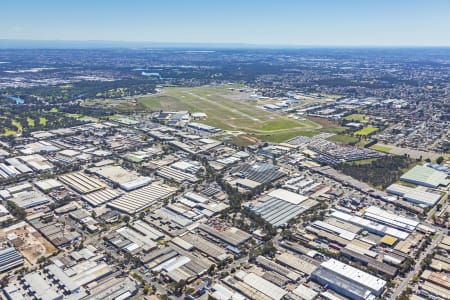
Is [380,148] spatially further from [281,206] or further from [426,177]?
[281,206]

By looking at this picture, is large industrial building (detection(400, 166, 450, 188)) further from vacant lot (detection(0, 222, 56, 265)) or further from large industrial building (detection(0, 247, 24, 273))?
large industrial building (detection(0, 247, 24, 273))

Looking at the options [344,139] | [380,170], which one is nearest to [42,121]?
[344,139]

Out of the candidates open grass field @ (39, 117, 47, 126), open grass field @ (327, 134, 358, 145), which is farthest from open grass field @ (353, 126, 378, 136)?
open grass field @ (39, 117, 47, 126)

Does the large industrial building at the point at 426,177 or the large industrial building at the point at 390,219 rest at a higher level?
the large industrial building at the point at 426,177

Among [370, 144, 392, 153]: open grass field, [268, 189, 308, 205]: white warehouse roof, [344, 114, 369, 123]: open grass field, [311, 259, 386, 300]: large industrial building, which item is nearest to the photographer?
[311, 259, 386, 300]: large industrial building

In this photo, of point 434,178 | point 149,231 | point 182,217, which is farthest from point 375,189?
point 149,231

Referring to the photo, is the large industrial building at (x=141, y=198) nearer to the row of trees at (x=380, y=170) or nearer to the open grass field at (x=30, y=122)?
the row of trees at (x=380, y=170)

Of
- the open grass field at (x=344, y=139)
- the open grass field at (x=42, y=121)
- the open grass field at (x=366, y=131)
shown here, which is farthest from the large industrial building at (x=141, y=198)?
the open grass field at (x=42, y=121)
